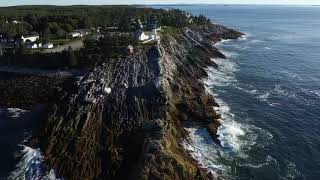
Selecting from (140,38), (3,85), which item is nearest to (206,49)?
(140,38)

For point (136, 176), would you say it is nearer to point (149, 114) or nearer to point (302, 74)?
point (149, 114)

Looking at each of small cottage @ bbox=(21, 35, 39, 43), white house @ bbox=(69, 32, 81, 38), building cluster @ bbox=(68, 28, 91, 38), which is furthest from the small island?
building cluster @ bbox=(68, 28, 91, 38)

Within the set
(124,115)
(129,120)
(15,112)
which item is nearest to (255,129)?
(129,120)

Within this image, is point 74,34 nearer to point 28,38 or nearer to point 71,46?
point 28,38

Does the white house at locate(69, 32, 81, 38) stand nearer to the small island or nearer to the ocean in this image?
the small island

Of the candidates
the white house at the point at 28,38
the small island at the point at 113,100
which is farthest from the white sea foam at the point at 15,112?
the white house at the point at 28,38

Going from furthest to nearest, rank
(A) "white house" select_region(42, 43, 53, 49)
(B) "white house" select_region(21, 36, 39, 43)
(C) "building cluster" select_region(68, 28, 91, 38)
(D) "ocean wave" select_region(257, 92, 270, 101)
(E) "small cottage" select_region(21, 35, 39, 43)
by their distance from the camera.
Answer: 1. (C) "building cluster" select_region(68, 28, 91, 38)
2. (B) "white house" select_region(21, 36, 39, 43)
3. (E) "small cottage" select_region(21, 35, 39, 43)
4. (A) "white house" select_region(42, 43, 53, 49)
5. (D) "ocean wave" select_region(257, 92, 270, 101)
